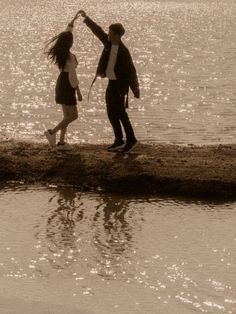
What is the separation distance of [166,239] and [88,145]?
12.0 ft

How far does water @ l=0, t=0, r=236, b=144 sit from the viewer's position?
18.7 m

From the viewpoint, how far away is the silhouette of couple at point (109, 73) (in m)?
12.1

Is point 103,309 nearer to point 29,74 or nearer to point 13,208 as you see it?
point 13,208

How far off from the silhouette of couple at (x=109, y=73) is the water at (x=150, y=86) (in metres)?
3.79

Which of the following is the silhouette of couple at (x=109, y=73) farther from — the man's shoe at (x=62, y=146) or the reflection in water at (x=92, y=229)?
the reflection in water at (x=92, y=229)

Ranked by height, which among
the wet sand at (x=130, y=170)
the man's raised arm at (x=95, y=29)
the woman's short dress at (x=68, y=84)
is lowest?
the wet sand at (x=130, y=170)

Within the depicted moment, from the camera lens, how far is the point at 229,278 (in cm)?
845

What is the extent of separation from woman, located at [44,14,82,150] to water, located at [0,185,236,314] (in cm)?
154

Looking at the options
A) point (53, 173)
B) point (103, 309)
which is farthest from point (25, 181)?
point (103, 309)

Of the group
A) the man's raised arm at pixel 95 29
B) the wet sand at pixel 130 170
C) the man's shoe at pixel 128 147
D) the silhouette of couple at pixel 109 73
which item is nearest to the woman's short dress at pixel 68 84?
the silhouette of couple at pixel 109 73

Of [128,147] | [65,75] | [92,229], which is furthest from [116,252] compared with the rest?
[65,75]

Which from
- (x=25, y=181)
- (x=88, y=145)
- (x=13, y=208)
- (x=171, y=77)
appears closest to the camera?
(x=13, y=208)

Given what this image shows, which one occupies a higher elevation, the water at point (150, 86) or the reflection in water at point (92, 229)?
the water at point (150, 86)

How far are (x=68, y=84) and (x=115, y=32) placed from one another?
1023 mm
